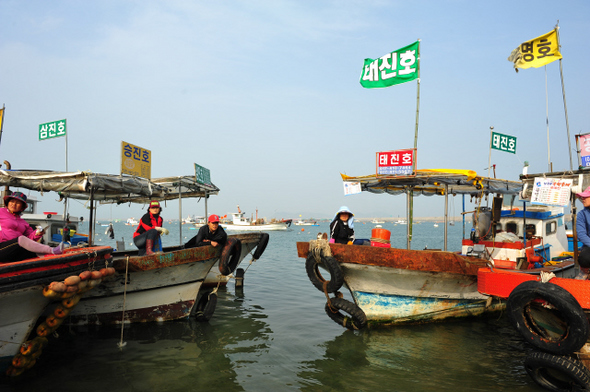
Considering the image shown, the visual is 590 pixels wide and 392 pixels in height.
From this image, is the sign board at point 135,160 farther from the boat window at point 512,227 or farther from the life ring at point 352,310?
the boat window at point 512,227

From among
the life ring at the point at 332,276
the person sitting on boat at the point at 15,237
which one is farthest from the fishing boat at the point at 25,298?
the life ring at the point at 332,276

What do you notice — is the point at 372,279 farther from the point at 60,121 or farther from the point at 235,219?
the point at 235,219

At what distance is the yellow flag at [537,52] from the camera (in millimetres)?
7930

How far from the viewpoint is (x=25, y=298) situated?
17.9 ft

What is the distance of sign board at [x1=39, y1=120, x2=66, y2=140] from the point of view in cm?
1212

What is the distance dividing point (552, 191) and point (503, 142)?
5977 millimetres

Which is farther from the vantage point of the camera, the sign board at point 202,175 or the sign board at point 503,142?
the sign board at point 202,175

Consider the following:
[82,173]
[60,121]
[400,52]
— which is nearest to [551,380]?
[400,52]

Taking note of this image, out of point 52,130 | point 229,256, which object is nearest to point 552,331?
point 229,256

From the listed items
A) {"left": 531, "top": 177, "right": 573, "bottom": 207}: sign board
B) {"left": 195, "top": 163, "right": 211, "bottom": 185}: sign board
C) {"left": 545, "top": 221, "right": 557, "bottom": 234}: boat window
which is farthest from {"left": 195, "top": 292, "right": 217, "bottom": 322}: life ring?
{"left": 545, "top": 221, "right": 557, "bottom": 234}: boat window

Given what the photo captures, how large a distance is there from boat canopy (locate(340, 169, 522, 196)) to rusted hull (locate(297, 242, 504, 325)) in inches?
72.8

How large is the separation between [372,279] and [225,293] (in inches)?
259

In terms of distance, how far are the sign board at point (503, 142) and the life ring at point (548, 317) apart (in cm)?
731

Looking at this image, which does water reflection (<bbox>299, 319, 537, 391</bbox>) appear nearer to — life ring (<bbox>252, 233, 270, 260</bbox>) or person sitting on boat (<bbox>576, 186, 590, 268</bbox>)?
person sitting on boat (<bbox>576, 186, 590, 268</bbox>)
